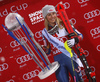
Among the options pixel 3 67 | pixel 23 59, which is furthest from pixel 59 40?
pixel 3 67

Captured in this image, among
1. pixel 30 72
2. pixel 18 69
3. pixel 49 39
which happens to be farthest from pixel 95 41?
pixel 18 69

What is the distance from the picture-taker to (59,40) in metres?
1.75

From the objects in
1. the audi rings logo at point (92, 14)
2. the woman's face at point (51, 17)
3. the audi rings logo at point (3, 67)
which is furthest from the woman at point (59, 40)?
the audi rings logo at point (3, 67)

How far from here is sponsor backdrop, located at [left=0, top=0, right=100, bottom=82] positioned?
2025mm

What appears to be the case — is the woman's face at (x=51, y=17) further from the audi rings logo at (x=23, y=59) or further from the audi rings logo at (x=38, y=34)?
the audi rings logo at (x=23, y=59)

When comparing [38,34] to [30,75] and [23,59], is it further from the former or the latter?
[30,75]

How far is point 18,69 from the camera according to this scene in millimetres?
2090

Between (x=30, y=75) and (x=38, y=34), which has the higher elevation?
(x=38, y=34)

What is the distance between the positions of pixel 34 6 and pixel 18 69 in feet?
3.21

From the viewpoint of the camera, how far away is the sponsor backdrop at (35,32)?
203 centimetres

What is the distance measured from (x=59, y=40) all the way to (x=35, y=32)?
0.48 metres

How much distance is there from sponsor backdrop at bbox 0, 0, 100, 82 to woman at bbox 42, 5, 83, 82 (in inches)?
12.8

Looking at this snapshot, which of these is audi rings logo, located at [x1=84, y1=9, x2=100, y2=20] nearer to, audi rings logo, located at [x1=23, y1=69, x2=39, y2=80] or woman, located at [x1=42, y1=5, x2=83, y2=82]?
woman, located at [x1=42, y1=5, x2=83, y2=82]

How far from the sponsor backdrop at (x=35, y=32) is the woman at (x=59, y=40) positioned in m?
0.33
